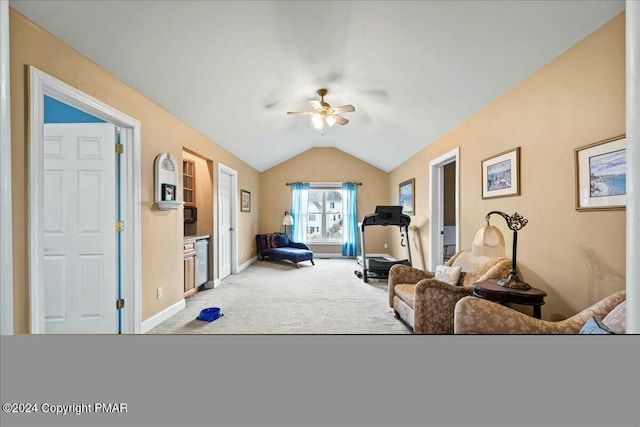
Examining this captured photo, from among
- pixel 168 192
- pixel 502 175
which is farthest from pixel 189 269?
pixel 502 175

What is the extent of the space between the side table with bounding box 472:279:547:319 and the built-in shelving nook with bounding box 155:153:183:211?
2771 millimetres

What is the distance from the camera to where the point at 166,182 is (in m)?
2.48

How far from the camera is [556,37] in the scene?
140 centimetres

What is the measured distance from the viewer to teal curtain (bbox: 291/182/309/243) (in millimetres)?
5762

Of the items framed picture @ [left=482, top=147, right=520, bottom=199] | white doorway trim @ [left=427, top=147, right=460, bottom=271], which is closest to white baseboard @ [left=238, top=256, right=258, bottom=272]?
white doorway trim @ [left=427, top=147, right=460, bottom=271]

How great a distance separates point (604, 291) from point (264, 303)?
2.68 m

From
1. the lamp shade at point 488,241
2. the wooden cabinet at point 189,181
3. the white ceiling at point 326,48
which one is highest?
the white ceiling at point 326,48

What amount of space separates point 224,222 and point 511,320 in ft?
14.1

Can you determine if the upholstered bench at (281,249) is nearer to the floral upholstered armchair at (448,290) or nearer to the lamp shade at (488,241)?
the floral upholstered armchair at (448,290)

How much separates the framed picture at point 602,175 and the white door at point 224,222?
423 cm

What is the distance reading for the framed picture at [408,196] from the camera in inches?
161

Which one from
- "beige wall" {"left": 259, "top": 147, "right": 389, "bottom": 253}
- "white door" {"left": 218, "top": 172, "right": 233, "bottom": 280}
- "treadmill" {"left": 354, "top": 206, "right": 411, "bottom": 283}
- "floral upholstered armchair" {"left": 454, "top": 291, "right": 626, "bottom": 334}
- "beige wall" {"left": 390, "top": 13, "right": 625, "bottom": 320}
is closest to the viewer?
"floral upholstered armchair" {"left": 454, "top": 291, "right": 626, "bottom": 334}

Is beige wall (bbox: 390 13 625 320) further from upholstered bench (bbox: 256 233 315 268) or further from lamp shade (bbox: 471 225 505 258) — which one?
upholstered bench (bbox: 256 233 315 268)

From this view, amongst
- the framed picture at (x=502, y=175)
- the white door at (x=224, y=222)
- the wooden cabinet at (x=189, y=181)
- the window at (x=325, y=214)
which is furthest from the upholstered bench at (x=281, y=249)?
the framed picture at (x=502, y=175)
